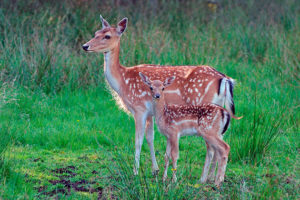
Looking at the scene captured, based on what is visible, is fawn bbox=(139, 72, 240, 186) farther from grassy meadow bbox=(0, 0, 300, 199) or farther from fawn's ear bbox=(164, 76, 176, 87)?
grassy meadow bbox=(0, 0, 300, 199)

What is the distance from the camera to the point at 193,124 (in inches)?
224

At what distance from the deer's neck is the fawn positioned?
2.27ft

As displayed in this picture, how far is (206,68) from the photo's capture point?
6391 mm

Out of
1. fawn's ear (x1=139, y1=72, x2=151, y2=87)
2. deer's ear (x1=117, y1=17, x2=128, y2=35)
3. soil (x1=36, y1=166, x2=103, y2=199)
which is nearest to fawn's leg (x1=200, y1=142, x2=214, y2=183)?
fawn's ear (x1=139, y1=72, x2=151, y2=87)

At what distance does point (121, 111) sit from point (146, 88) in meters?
1.86

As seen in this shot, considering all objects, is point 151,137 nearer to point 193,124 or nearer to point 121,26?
point 193,124

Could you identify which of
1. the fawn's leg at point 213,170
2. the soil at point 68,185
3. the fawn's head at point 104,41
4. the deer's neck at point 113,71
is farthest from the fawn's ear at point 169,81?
the soil at point 68,185

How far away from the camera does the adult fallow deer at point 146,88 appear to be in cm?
617

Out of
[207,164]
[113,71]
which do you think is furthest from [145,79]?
[207,164]

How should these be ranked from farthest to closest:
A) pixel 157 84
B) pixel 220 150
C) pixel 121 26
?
pixel 121 26
pixel 157 84
pixel 220 150

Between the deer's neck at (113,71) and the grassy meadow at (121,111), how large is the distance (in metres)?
0.74

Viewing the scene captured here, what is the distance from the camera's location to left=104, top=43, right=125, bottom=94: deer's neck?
6727mm

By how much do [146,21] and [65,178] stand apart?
24.6 ft

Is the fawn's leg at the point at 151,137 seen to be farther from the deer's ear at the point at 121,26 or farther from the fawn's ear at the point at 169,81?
the deer's ear at the point at 121,26
